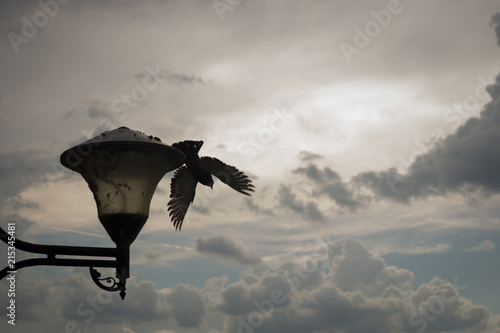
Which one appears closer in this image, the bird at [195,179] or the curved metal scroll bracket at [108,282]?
the curved metal scroll bracket at [108,282]

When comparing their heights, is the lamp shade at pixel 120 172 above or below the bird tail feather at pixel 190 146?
below

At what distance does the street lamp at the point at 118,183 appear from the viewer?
5188 millimetres

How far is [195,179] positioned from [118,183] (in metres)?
2.36

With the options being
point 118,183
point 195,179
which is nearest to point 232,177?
point 195,179

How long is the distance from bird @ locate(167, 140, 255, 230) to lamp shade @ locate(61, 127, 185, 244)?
1.86m

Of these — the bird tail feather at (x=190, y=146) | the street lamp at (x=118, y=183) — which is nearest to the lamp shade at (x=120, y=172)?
the street lamp at (x=118, y=183)

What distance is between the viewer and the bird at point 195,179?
7.36 meters

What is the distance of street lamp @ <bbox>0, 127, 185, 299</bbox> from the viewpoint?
5.19 m

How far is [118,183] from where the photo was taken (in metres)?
5.27

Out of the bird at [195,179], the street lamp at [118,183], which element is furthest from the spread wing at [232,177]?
the street lamp at [118,183]

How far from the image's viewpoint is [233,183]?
7.85 m

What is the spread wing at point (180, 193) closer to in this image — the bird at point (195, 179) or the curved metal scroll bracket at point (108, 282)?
the bird at point (195, 179)

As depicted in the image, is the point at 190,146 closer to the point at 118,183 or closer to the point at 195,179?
the point at 195,179

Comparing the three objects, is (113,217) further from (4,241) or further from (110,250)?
(4,241)
